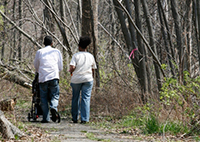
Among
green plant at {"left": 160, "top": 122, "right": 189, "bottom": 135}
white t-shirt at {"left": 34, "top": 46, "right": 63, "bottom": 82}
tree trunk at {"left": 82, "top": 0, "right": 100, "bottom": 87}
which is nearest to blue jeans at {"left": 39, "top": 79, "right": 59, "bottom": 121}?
white t-shirt at {"left": 34, "top": 46, "right": 63, "bottom": 82}

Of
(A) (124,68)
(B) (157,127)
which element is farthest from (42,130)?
(A) (124,68)

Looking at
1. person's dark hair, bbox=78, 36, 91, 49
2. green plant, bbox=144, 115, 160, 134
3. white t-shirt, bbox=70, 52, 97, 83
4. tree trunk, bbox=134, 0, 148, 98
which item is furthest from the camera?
tree trunk, bbox=134, 0, 148, 98

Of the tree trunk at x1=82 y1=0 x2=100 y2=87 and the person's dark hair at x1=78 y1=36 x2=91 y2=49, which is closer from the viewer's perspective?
the person's dark hair at x1=78 y1=36 x2=91 y2=49

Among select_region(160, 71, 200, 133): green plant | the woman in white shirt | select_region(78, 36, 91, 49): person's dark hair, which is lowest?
select_region(160, 71, 200, 133): green plant

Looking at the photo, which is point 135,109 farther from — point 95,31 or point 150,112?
point 95,31

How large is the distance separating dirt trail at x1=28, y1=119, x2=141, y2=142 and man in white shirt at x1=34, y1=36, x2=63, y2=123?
494 mm

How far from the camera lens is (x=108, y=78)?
11297mm

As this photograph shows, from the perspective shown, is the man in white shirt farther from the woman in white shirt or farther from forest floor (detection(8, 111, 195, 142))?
forest floor (detection(8, 111, 195, 142))

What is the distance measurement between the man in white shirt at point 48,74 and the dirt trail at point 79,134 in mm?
494

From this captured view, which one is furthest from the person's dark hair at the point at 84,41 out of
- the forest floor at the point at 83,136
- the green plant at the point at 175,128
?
the green plant at the point at 175,128

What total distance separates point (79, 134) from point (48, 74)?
225 centimetres

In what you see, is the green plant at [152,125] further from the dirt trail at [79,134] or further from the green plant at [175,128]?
the dirt trail at [79,134]

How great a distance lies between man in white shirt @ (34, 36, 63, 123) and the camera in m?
9.16

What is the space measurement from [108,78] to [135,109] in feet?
5.68
